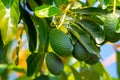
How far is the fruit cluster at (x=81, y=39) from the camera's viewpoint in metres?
1.18

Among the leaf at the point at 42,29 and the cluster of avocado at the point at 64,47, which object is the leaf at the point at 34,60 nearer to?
the leaf at the point at 42,29

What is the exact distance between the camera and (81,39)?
1213 mm

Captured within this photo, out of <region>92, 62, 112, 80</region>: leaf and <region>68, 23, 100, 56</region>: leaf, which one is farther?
<region>92, 62, 112, 80</region>: leaf

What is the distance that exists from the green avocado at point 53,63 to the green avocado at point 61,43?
47 mm

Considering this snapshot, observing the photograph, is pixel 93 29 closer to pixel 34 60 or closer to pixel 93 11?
pixel 93 11

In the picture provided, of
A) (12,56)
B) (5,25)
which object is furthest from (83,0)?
(12,56)

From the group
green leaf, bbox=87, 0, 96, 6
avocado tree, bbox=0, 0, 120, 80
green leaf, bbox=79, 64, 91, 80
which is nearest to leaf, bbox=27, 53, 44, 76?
avocado tree, bbox=0, 0, 120, 80

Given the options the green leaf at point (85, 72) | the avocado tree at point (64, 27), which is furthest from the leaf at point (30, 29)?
the green leaf at point (85, 72)

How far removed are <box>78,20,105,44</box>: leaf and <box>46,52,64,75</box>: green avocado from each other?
0.12 m

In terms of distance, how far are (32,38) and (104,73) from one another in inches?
16.5

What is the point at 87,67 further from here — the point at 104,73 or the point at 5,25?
the point at 5,25

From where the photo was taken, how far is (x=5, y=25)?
1177mm

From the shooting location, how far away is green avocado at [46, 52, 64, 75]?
124 centimetres

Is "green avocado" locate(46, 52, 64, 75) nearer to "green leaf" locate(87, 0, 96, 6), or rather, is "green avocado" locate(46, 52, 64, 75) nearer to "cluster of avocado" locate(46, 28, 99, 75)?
"cluster of avocado" locate(46, 28, 99, 75)
